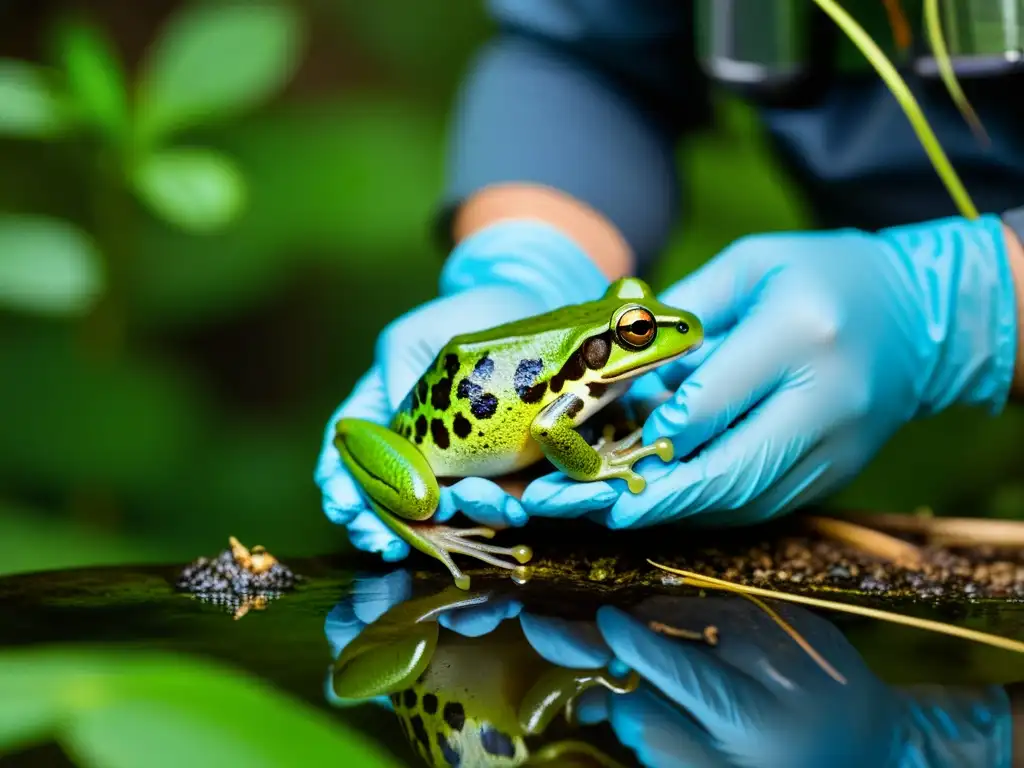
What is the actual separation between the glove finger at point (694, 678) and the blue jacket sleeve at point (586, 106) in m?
0.99

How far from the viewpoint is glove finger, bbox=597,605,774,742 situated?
78cm

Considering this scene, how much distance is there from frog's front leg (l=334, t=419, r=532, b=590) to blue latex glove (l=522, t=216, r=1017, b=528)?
9 cm

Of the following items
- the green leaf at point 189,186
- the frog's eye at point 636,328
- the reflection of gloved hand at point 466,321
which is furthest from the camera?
the green leaf at point 189,186

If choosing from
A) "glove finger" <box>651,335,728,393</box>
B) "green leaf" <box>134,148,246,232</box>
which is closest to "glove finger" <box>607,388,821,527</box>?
"glove finger" <box>651,335,728,393</box>

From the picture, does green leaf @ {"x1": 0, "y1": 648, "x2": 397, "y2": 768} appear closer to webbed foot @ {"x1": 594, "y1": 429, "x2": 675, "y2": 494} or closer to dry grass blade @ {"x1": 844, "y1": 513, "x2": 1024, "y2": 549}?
webbed foot @ {"x1": 594, "y1": 429, "x2": 675, "y2": 494}

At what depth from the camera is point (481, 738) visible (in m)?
0.76

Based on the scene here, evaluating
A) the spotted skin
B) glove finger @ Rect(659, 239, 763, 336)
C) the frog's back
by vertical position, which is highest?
glove finger @ Rect(659, 239, 763, 336)

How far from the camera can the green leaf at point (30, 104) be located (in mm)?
1631

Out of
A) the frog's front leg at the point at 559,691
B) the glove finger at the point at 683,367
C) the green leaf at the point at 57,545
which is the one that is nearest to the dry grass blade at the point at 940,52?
the glove finger at the point at 683,367

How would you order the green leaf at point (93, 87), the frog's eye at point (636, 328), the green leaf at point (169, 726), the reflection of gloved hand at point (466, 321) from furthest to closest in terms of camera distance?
the green leaf at point (93, 87) < the reflection of gloved hand at point (466, 321) < the frog's eye at point (636, 328) < the green leaf at point (169, 726)

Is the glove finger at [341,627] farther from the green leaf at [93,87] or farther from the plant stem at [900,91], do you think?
the green leaf at [93,87]

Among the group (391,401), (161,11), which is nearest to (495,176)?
(391,401)

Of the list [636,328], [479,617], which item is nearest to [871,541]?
[636,328]

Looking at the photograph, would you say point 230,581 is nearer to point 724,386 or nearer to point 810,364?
point 724,386
